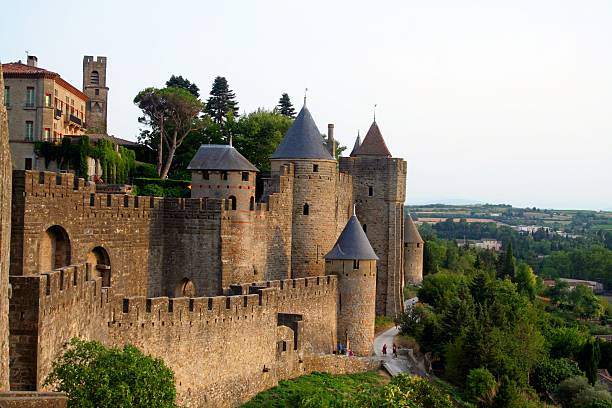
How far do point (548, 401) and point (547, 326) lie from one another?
11.1m

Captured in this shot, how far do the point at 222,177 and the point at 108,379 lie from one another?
19920 mm

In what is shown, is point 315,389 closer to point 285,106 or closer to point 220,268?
point 220,268

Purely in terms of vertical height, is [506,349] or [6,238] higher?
[6,238]

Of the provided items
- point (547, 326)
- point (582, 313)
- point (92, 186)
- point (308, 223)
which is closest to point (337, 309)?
point (308, 223)

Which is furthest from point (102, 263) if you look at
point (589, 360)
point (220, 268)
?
point (589, 360)

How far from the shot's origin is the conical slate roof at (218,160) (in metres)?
37.9

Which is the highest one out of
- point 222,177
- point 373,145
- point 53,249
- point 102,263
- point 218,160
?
point 373,145

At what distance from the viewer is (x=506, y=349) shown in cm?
4594

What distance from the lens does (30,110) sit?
52.5 metres

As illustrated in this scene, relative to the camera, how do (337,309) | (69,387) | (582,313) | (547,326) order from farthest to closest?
Answer: (582,313)
(547,326)
(337,309)
(69,387)

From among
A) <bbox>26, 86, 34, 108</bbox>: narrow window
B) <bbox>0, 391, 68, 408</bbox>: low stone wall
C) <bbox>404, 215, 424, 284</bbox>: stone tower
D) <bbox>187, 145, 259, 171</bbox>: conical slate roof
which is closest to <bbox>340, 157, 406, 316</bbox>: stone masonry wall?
<bbox>187, 145, 259, 171</bbox>: conical slate roof

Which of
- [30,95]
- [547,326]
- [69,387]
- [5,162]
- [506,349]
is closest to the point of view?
[5,162]

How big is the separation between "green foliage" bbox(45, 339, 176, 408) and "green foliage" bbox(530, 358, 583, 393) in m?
33.0

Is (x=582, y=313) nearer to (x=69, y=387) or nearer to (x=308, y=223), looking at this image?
(x=308, y=223)
